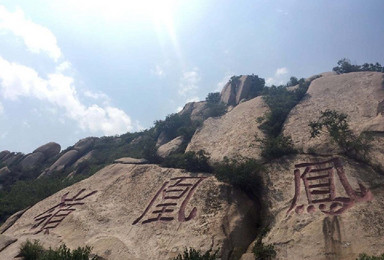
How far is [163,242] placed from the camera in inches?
537

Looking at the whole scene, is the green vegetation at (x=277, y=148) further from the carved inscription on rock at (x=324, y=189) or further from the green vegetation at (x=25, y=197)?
the green vegetation at (x=25, y=197)

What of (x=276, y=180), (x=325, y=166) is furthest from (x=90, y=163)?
(x=325, y=166)

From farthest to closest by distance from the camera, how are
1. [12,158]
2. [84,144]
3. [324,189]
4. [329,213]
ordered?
[12,158] < [84,144] < [324,189] < [329,213]

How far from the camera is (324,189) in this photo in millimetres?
13906

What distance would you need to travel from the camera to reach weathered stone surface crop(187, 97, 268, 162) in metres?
19.8

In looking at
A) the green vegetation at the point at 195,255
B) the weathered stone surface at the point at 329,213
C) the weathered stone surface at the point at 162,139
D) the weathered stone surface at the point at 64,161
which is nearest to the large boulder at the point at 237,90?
the weathered stone surface at the point at 162,139

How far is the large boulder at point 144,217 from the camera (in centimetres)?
1343

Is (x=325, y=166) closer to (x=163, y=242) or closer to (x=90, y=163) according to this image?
(x=163, y=242)

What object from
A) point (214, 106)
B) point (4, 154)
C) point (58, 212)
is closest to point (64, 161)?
point (4, 154)

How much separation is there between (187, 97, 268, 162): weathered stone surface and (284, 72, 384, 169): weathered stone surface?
100 inches

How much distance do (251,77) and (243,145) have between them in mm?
19349

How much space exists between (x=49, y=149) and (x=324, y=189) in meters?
38.5

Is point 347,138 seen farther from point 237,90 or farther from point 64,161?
point 64,161

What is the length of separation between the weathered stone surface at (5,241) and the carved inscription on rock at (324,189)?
14496 mm
